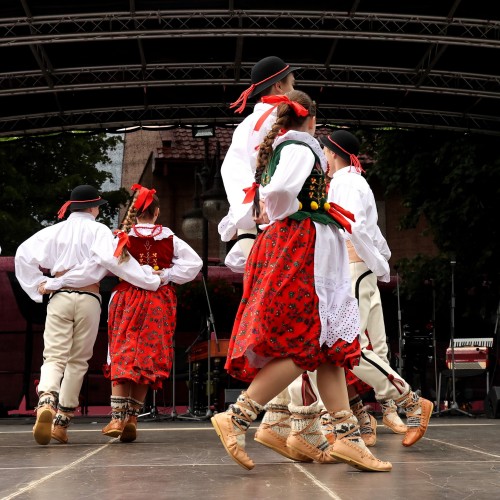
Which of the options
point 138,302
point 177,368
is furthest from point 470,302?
point 138,302

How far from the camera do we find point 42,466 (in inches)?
188

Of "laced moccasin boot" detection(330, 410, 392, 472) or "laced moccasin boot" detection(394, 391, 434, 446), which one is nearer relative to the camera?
"laced moccasin boot" detection(330, 410, 392, 472)

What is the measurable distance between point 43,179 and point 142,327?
65.0 feet

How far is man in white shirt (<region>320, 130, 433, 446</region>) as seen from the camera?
5.72m

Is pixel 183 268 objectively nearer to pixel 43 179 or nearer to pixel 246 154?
pixel 246 154

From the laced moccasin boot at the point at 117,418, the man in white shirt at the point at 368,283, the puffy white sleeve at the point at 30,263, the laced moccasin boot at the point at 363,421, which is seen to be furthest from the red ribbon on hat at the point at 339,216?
the puffy white sleeve at the point at 30,263

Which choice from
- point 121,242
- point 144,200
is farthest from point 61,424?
point 144,200

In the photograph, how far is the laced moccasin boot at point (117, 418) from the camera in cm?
663

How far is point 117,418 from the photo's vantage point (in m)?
6.71

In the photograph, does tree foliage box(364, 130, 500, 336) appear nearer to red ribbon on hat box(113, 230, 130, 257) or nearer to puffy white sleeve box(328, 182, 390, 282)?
red ribbon on hat box(113, 230, 130, 257)

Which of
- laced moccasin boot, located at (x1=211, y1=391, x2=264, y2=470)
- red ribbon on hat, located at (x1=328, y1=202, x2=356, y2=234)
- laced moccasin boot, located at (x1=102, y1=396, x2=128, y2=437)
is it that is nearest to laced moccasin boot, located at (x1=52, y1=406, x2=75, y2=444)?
laced moccasin boot, located at (x1=102, y1=396, x2=128, y2=437)

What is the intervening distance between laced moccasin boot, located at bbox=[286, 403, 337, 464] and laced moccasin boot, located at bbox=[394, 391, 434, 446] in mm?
1074

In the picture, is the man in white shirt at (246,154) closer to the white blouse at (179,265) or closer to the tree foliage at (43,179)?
the white blouse at (179,265)

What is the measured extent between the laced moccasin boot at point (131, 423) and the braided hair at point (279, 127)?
107 inches
